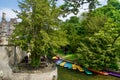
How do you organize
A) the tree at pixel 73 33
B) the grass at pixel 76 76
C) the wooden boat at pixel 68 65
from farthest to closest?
the tree at pixel 73 33 < the wooden boat at pixel 68 65 < the grass at pixel 76 76

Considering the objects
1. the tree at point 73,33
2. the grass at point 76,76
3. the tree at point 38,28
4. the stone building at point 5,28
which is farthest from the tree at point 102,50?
the stone building at point 5,28

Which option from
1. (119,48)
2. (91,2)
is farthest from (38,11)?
(119,48)

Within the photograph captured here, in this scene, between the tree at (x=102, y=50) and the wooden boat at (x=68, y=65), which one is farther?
the wooden boat at (x=68, y=65)

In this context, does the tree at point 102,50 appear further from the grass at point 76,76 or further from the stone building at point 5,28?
the stone building at point 5,28

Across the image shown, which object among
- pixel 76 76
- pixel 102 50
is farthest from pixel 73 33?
pixel 76 76

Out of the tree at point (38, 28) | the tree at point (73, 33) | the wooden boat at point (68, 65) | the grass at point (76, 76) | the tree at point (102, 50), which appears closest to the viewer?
the tree at point (38, 28)

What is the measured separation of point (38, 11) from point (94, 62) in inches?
462

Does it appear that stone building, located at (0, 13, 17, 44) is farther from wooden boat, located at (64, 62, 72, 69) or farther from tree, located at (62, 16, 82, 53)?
tree, located at (62, 16, 82, 53)

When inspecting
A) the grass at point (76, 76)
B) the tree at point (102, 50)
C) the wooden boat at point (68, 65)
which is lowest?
the grass at point (76, 76)

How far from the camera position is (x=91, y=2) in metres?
26.7

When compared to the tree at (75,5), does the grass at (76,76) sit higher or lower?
lower

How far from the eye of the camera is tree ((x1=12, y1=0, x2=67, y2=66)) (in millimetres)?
21223

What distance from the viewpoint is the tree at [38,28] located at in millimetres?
21223

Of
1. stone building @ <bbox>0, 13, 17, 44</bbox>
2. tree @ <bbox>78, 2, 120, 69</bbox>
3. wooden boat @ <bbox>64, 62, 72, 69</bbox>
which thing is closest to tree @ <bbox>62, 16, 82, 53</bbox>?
wooden boat @ <bbox>64, 62, 72, 69</bbox>
